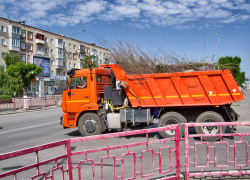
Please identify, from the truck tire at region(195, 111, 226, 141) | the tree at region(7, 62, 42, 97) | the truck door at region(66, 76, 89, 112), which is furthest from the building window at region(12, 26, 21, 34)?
the truck tire at region(195, 111, 226, 141)

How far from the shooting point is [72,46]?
204 feet

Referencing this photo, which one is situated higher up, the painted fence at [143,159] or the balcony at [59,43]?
the balcony at [59,43]

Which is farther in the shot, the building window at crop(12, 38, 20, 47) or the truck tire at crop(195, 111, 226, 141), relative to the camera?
the building window at crop(12, 38, 20, 47)

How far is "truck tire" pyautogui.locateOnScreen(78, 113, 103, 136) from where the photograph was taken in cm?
842

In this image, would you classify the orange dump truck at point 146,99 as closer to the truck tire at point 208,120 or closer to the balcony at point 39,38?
the truck tire at point 208,120

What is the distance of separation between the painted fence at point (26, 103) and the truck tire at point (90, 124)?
1428cm

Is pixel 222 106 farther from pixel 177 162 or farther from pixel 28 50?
pixel 28 50

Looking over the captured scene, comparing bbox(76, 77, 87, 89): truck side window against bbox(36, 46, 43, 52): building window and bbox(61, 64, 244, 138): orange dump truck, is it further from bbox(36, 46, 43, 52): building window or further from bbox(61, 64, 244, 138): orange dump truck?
bbox(36, 46, 43, 52): building window

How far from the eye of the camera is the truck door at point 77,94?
8648 millimetres

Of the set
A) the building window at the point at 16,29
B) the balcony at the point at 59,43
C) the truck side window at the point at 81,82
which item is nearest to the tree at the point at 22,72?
the building window at the point at 16,29

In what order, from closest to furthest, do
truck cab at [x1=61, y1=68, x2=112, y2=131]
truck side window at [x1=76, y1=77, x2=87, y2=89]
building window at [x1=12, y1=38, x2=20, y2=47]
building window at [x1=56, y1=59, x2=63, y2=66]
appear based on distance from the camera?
truck cab at [x1=61, y1=68, x2=112, y2=131] < truck side window at [x1=76, y1=77, x2=87, y2=89] < building window at [x1=12, y1=38, x2=20, y2=47] < building window at [x1=56, y1=59, x2=63, y2=66]

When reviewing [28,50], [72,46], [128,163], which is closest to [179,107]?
[128,163]

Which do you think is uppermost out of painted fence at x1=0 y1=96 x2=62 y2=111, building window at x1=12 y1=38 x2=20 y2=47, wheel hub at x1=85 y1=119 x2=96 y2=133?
building window at x1=12 y1=38 x2=20 y2=47

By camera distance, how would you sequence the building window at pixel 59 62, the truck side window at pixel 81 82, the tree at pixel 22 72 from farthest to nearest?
the building window at pixel 59 62, the tree at pixel 22 72, the truck side window at pixel 81 82
